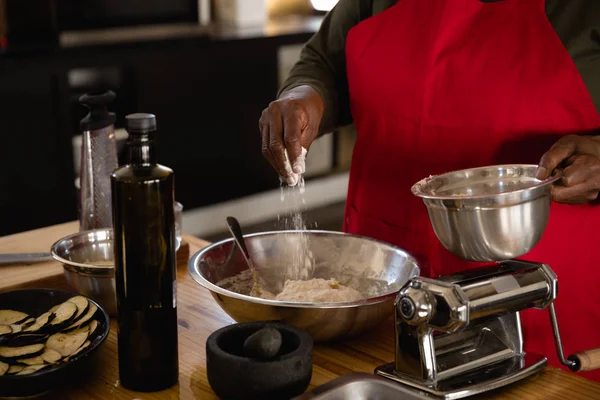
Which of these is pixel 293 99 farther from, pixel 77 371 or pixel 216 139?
pixel 216 139

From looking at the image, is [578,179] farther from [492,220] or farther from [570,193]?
[492,220]

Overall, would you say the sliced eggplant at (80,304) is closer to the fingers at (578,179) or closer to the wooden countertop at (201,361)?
the wooden countertop at (201,361)

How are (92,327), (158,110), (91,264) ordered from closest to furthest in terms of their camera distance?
(92,327) < (91,264) < (158,110)

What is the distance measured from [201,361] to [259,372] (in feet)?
0.86

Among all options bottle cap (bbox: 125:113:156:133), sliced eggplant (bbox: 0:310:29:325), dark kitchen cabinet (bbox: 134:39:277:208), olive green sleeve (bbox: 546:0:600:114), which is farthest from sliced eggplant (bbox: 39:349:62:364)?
dark kitchen cabinet (bbox: 134:39:277:208)

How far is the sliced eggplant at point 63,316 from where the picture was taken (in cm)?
133

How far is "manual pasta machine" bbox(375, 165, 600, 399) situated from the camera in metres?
1.20

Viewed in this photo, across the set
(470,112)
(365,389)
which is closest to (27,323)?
(365,389)

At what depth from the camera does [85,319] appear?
1354 mm

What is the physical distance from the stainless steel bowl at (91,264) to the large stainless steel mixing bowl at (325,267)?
0.54ft

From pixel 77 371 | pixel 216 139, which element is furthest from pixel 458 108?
pixel 216 139

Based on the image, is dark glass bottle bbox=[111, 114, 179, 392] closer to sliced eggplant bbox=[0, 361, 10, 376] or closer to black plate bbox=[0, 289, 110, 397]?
black plate bbox=[0, 289, 110, 397]

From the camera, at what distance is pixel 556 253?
5.72ft

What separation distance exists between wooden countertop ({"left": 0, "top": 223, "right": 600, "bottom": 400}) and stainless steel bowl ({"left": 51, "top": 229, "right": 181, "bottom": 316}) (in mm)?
69
